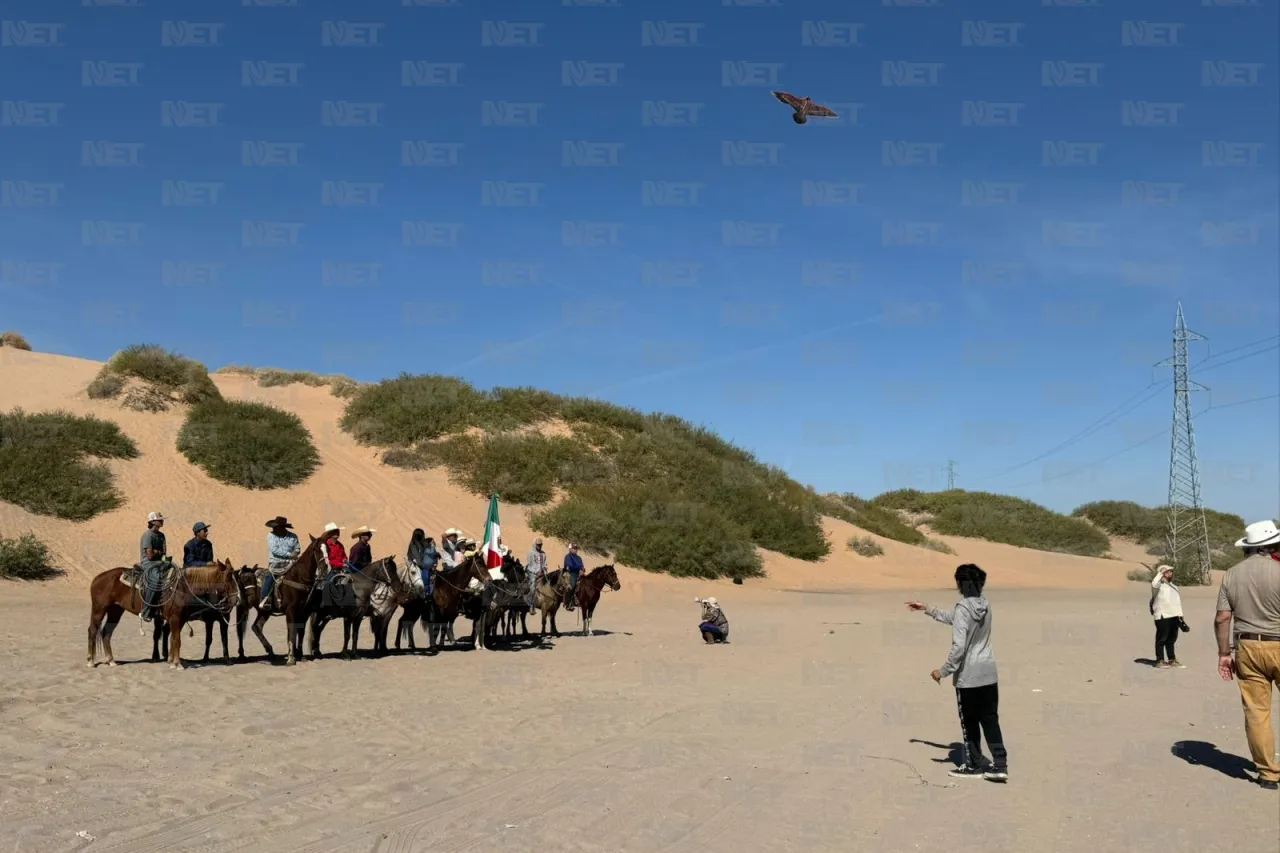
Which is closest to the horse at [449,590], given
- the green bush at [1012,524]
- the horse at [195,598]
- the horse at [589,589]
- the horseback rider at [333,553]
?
the horseback rider at [333,553]

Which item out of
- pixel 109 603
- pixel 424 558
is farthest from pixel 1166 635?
pixel 109 603

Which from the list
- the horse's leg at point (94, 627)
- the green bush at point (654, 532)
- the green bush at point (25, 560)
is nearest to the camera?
the horse's leg at point (94, 627)

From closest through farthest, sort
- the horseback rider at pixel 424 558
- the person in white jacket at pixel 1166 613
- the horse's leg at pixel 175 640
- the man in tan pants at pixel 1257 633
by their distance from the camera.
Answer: the man in tan pants at pixel 1257 633, the horse's leg at pixel 175 640, the person in white jacket at pixel 1166 613, the horseback rider at pixel 424 558

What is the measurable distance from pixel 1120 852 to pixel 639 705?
6345mm

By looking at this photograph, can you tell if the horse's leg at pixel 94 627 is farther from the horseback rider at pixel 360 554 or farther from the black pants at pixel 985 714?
the black pants at pixel 985 714

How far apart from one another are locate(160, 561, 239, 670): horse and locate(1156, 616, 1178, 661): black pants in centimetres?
1486

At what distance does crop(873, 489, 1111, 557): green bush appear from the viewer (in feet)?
191

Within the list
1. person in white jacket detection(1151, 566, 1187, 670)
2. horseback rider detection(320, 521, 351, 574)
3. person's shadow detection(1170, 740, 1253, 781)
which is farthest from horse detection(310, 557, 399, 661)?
person in white jacket detection(1151, 566, 1187, 670)

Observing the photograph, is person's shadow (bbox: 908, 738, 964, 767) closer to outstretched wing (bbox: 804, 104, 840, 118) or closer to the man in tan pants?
the man in tan pants

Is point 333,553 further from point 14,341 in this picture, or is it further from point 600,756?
point 14,341

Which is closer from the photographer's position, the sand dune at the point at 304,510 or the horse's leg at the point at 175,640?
the horse's leg at the point at 175,640

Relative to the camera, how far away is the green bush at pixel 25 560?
71.9 feet

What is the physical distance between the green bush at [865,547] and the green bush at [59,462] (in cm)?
2945

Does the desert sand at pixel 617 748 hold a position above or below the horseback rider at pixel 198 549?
below
